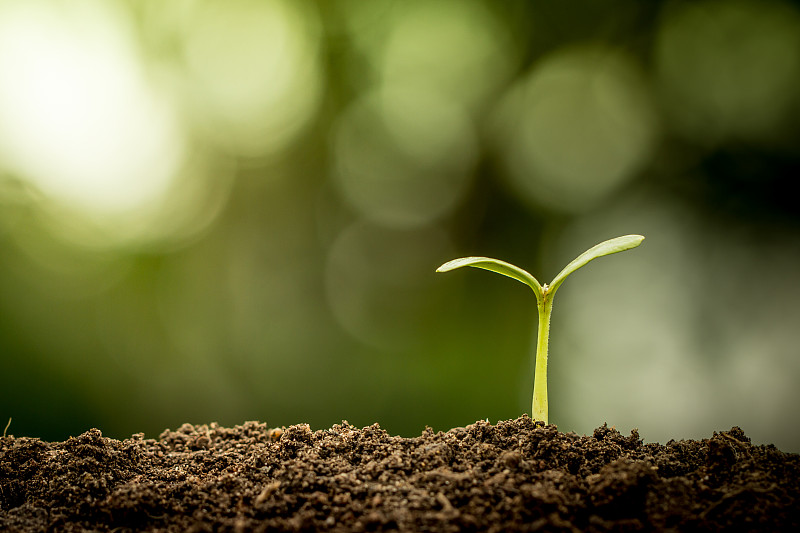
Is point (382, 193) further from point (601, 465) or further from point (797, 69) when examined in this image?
point (601, 465)

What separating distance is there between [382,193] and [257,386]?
3.62 feet

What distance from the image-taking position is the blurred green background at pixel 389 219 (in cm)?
242

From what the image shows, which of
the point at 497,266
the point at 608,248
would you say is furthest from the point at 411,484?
the point at 608,248

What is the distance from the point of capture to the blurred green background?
2424 mm

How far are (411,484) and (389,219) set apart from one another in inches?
76.3

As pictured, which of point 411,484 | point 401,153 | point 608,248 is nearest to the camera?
point 411,484

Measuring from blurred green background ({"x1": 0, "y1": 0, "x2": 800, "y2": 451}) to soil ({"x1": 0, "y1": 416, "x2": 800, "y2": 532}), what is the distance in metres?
1.54

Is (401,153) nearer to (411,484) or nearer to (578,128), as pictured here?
(578,128)

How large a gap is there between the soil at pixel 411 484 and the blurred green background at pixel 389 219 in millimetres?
1544

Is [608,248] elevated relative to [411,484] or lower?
elevated

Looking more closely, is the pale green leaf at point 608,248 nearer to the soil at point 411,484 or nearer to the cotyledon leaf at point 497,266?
the cotyledon leaf at point 497,266

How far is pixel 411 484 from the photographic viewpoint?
2.74ft

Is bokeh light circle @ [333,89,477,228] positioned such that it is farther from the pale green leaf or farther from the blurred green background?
the pale green leaf

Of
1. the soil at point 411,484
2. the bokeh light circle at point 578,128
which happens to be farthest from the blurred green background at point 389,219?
the soil at point 411,484
